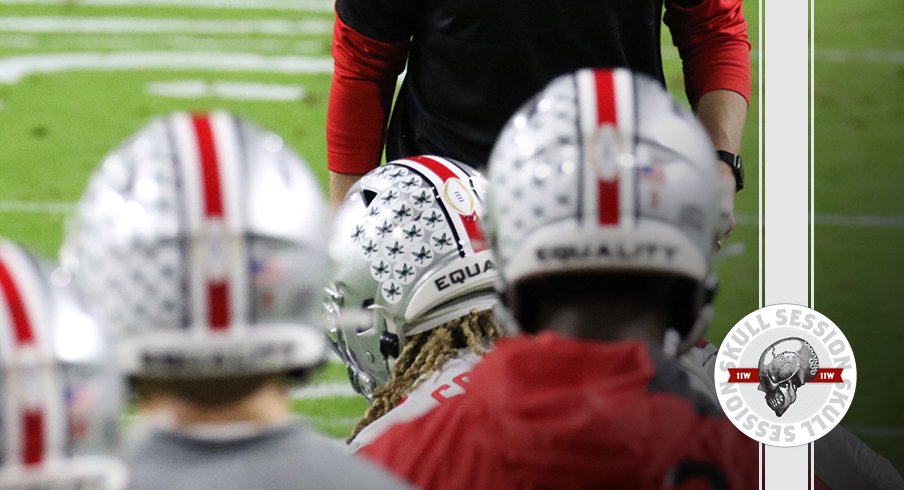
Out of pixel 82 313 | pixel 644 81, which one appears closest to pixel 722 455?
pixel 644 81

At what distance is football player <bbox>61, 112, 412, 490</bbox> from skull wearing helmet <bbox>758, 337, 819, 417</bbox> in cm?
197

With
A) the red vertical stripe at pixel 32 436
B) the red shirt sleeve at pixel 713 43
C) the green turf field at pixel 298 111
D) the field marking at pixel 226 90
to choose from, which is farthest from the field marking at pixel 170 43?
the red vertical stripe at pixel 32 436

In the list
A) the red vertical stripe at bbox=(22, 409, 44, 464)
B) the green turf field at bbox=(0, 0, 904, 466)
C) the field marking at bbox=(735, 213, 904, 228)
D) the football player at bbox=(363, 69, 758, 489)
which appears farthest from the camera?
the field marking at bbox=(735, 213, 904, 228)

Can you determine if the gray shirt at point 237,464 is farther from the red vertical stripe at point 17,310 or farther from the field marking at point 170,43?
the field marking at point 170,43

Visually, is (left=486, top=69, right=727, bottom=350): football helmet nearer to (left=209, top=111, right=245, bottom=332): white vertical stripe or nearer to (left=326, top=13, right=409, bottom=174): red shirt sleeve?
(left=209, top=111, right=245, bottom=332): white vertical stripe

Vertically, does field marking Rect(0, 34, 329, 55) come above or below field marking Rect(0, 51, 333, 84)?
above

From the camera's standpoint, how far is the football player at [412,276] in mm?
2529

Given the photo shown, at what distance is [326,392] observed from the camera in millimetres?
5273

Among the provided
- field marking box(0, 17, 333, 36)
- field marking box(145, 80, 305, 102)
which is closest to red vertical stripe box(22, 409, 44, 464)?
field marking box(145, 80, 305, 102)

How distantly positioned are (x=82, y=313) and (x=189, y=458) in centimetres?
18

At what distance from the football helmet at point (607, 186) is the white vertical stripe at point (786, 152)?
1722 mm

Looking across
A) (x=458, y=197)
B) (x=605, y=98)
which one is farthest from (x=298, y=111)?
(x=605, y=98)

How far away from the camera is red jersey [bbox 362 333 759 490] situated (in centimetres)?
156

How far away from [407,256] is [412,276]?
0.04 m
